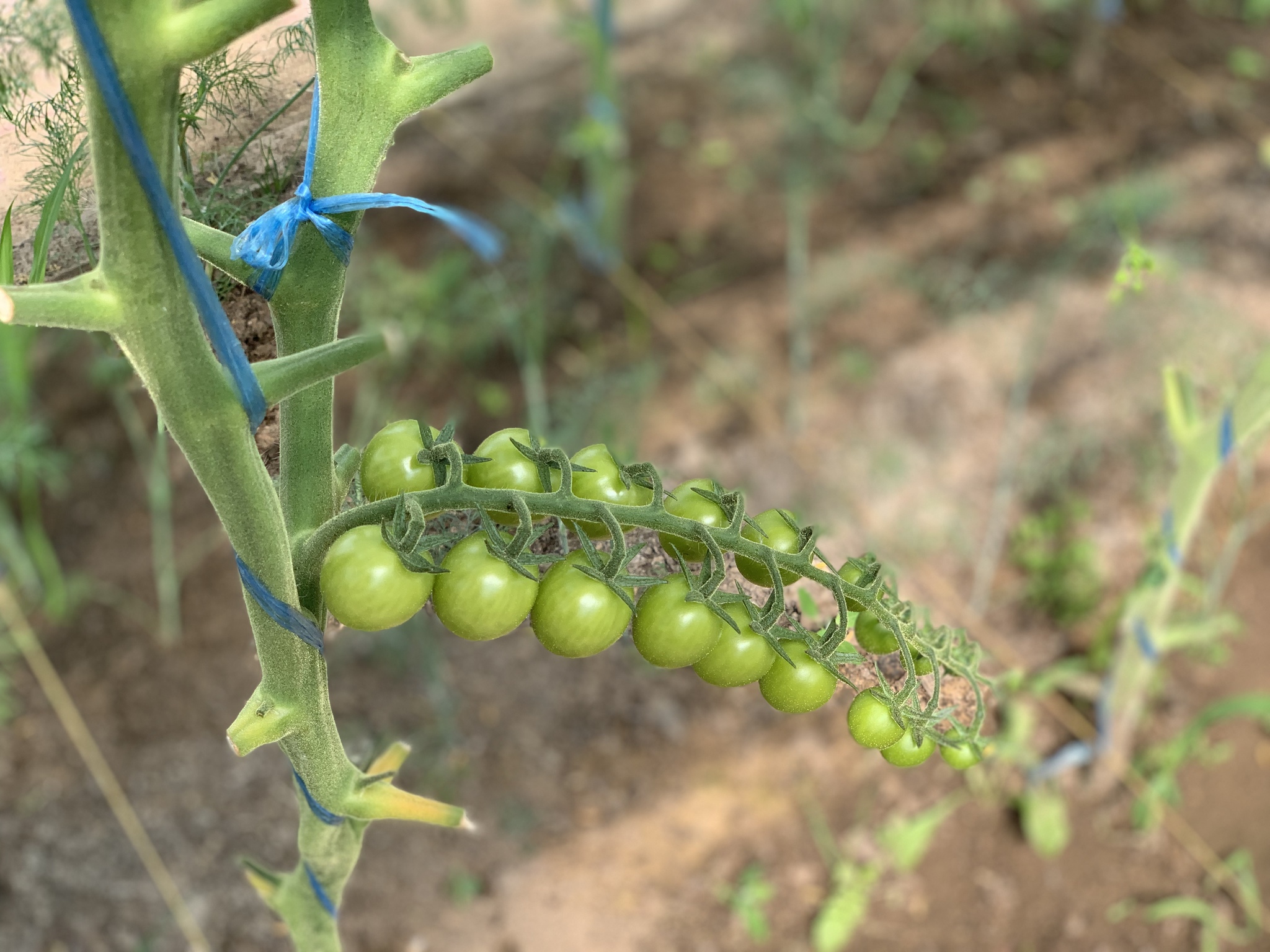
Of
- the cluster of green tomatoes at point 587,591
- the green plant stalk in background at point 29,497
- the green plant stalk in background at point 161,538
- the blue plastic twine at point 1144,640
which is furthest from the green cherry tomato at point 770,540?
the green plant stalk in background at point 161,538

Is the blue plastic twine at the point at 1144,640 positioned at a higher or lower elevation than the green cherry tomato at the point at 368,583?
lower

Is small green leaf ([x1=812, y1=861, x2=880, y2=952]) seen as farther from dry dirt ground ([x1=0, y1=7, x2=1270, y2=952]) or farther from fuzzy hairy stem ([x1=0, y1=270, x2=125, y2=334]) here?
fuzzy hairy stem ([x1=0, y1=270, x2=125, y2=334])

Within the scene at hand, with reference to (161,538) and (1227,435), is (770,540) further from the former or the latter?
(161,538)

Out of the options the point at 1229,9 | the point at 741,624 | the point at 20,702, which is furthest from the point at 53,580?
the point at 1229,9

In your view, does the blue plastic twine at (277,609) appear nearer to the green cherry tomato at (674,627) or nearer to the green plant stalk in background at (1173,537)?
the green cherry tomato at (674,627)

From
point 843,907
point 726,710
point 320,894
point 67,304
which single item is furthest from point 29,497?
point 67,304

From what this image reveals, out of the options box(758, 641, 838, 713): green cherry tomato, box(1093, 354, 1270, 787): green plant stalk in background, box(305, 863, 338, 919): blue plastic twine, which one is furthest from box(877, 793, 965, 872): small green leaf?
box(758, 641, 838, 713): green cherry tomato
